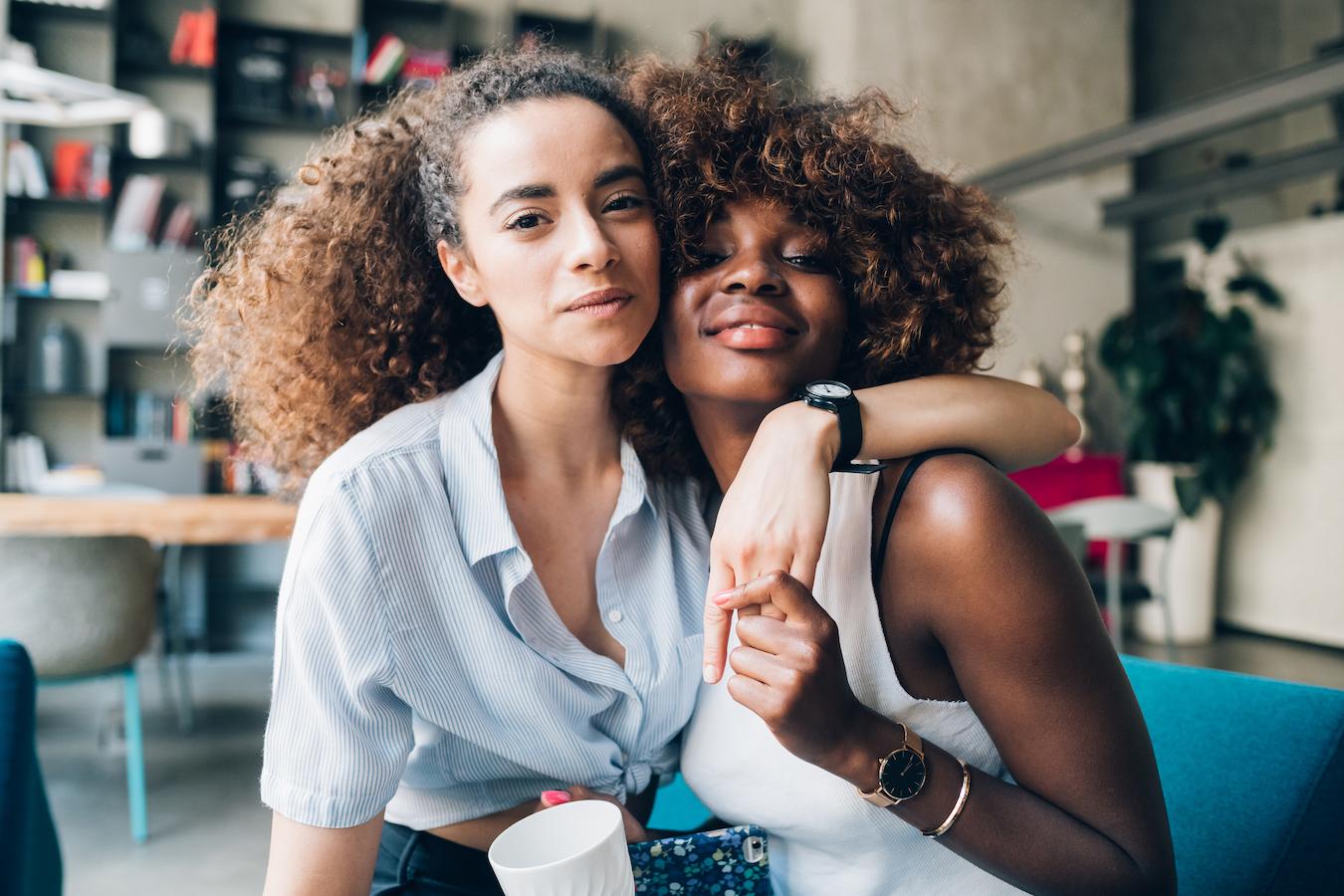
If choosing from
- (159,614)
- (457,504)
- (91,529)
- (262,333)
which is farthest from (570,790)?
(159,614)

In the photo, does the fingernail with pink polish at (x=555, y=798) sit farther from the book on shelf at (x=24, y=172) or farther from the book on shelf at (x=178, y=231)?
the book on shelf at (x=24, y=172)

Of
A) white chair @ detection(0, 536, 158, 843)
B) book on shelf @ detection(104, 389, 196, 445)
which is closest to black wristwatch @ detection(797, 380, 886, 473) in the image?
white chair @ detection(0, 536, 158, 843)

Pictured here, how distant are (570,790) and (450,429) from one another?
46 centimetres

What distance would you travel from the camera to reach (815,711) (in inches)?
38.0

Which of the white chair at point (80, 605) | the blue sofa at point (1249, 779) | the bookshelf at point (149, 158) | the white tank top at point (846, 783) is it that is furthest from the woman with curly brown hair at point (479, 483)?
the bookshelf at point (149, 158)

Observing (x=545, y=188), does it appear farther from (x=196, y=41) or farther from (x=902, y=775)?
(x=196, y=41)

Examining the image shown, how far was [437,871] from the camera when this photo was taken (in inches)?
52.1

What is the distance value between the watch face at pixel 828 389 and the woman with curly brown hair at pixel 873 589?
8 cm

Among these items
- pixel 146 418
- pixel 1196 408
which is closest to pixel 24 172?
pixel 146 418

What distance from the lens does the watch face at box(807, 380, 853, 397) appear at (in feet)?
4.01

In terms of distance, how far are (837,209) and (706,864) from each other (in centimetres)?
82

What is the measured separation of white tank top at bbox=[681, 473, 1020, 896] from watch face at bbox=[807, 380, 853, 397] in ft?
0.31

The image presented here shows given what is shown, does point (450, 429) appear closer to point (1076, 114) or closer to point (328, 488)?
point (328, 488)

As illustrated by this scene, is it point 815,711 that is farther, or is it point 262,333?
point 262,333
